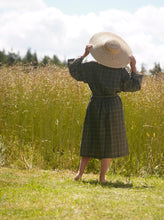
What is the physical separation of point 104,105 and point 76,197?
3.71 ft

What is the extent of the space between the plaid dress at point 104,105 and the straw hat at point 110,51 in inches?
3.8

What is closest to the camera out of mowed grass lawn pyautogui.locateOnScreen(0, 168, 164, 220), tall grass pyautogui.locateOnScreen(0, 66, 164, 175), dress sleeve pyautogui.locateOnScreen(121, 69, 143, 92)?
mowed grass lawn pyautogui.locateOnScreen(0, 168, 164, 220)

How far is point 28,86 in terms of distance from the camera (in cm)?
596

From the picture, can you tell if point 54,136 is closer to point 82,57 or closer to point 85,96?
point 85,96

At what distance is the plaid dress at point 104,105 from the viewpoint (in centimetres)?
403

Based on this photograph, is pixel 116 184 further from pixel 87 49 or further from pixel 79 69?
pixel 87 49

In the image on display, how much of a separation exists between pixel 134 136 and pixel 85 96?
3.08ft

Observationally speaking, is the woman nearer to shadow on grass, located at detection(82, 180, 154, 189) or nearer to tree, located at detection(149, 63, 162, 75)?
shadow on grass, located at detection(82, 180, 154, 189)

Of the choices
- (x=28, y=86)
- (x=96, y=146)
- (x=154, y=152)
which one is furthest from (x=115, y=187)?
(x=28, y=86)

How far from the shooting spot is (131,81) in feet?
13.1

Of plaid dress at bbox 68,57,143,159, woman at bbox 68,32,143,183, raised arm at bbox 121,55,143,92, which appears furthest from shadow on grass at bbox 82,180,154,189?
raised arm at bbox 121,55,143,92

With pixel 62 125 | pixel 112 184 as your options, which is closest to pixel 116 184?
pixel 112 184

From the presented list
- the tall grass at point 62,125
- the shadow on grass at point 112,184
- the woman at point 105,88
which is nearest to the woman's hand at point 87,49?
the woman at point 105,88

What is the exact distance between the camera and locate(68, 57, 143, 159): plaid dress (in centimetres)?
403
